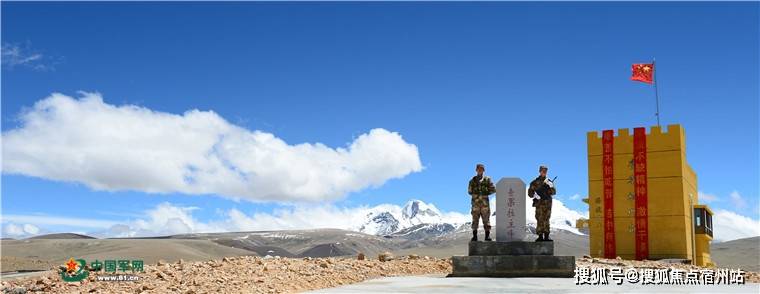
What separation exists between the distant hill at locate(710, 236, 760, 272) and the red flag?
5597 centimetres

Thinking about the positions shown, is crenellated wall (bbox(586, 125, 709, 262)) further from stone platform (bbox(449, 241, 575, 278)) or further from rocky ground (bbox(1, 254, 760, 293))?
stone platform (bbox(449, 241, 575, 278))

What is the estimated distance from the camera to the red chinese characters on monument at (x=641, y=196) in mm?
35375

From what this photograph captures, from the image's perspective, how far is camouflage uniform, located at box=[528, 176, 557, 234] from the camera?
648 inches

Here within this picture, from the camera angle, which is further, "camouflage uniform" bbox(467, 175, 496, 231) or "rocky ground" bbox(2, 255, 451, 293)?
"camouflage uniform" bbox(467, 175, 496, 231)

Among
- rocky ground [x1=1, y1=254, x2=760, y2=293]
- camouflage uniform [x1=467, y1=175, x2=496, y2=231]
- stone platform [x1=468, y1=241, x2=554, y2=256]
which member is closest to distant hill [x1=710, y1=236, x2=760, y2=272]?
stone platform [x1=468, y1=241, x2=554, y2=256]

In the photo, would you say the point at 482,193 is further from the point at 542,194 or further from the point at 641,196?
the point at 641,196

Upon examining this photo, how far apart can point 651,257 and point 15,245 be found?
10639 cm

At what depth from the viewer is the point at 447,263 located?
20406 mm

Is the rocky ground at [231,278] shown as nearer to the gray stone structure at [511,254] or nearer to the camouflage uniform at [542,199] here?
the gray stone structure at [511,254]

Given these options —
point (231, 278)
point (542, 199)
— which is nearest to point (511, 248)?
point (542, 199)

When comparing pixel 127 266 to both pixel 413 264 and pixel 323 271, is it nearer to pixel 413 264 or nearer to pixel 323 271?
pixel 323 271

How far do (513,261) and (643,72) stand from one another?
26689 millimetres

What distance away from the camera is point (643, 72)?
38875 mm

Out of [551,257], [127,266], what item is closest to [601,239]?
[551,257]
